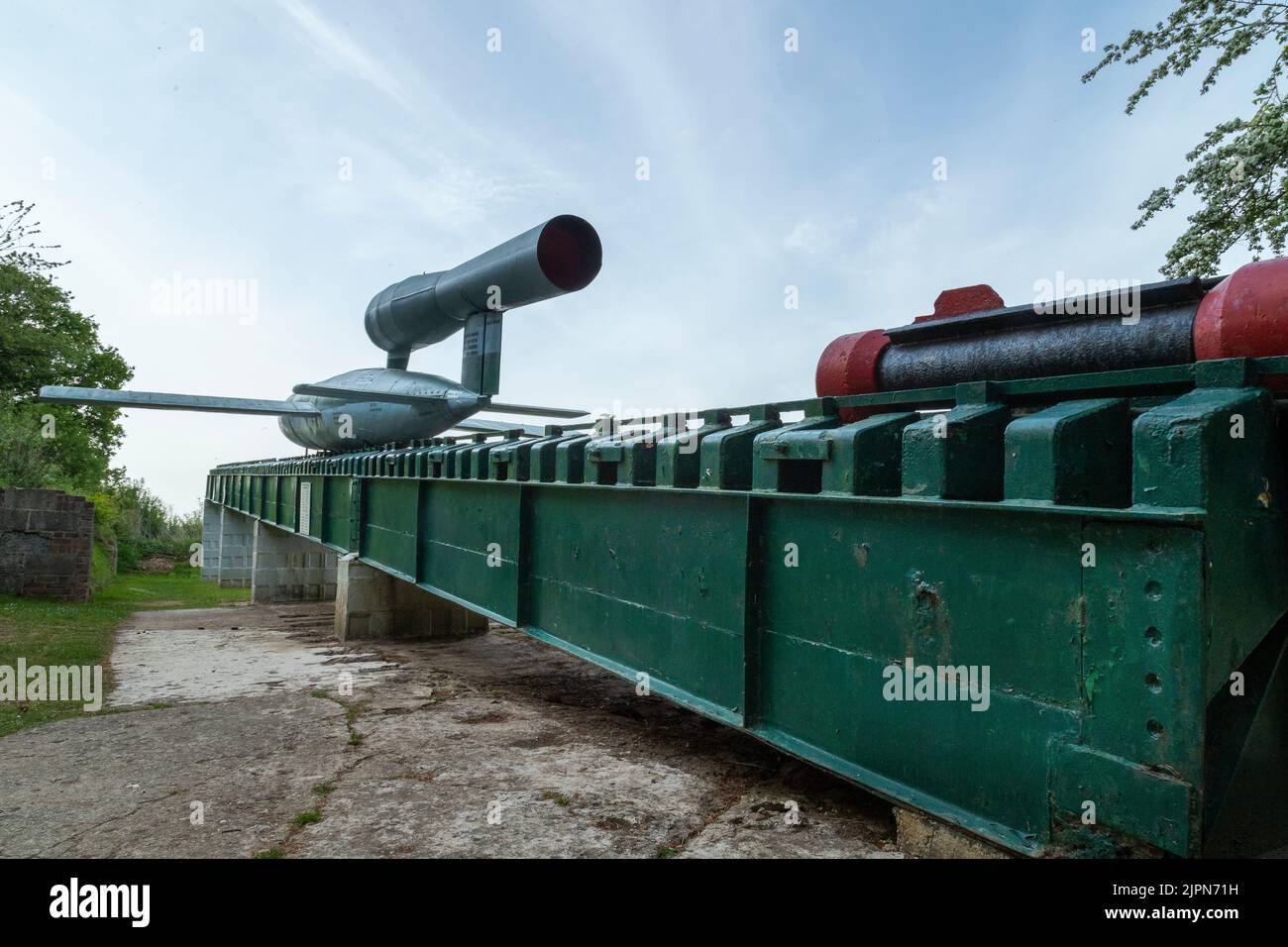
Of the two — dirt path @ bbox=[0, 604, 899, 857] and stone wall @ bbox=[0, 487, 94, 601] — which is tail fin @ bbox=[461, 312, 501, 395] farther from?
stone wall @ bbox=[0, 487, 94, 601]

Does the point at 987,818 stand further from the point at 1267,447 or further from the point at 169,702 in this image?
the point at 169,702

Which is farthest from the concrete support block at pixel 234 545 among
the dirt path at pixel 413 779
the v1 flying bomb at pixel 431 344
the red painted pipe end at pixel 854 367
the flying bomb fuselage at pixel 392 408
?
the red painted pipe end at pixel 854 367

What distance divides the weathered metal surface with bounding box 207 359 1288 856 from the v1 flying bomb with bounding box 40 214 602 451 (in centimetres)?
551

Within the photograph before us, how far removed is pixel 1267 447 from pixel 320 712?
23.5 feet

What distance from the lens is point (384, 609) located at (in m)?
11.7

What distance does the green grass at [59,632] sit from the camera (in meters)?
7.23

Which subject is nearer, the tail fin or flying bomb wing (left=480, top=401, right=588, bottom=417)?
the tail fin

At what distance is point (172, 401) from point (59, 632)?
6.89 metres

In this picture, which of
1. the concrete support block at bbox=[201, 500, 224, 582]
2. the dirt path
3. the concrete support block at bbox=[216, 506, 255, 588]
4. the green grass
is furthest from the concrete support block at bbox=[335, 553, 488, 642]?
the concrete support block at bbox=[201, 500, 224, 582]

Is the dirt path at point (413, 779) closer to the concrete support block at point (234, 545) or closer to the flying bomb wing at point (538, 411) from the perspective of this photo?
the flying bomb wing at point (538, 411)

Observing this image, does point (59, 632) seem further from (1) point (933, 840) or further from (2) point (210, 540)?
(2) point (210, 540)

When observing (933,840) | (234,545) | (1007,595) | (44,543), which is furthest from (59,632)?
(234,545)

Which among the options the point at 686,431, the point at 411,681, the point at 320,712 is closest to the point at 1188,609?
the point at 686,431

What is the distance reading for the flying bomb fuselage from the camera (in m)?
A: 13.9
